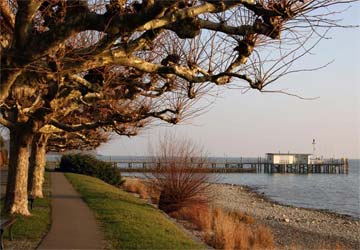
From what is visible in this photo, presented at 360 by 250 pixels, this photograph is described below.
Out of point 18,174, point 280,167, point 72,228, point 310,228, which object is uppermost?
point 280,167

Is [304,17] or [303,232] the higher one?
[304,17]

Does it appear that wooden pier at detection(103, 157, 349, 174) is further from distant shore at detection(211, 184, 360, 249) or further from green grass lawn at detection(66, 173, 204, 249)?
green grass lawn at detection(66, 173, 204, 249)

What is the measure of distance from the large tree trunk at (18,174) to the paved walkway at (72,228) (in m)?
1.05

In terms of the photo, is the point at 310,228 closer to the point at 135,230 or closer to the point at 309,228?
the point at 309,228

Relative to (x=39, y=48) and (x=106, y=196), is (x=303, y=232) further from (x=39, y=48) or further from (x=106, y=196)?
(x=39, y=48)

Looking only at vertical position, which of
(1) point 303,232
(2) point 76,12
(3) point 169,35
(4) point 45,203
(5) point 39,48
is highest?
(3) point 169,35

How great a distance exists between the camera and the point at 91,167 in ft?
141

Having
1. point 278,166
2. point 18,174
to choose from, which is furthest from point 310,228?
point 278,166

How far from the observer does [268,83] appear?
1087cm

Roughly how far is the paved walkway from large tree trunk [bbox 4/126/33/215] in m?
1.05

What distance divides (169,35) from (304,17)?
200 inches

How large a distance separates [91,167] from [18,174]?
27.8 m

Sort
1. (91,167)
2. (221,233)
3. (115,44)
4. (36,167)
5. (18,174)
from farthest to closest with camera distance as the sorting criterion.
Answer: (91,167) < (36,167) < (18,174) < (221,233) < (115,44)

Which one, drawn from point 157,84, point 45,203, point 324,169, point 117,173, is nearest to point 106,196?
point 45,203
